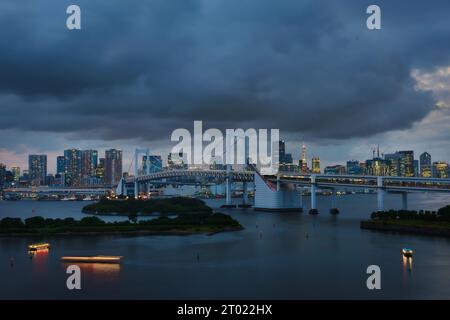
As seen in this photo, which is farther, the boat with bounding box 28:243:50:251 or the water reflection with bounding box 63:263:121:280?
the boat with bounding box 28:243:50:251

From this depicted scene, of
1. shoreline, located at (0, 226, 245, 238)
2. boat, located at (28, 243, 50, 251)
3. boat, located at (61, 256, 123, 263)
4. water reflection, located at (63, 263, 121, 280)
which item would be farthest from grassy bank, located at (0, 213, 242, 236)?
water reflection, located at (63, 263, 121, 280)

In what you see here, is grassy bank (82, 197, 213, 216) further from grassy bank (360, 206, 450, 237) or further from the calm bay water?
the calm bay water

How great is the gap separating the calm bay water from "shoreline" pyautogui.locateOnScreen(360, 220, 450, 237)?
98 centimetres

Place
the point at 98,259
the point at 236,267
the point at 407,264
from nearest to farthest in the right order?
the point at 236,267, the point at 407,264, the point at 98,259

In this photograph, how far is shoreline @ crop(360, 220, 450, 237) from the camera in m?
21.0

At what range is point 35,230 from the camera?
75.0 feet

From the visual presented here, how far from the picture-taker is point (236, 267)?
1463cm

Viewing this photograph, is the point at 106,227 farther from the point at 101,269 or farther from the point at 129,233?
the point at 101,269

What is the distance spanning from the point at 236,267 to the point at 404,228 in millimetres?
11228

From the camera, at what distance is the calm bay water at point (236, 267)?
38.6ft

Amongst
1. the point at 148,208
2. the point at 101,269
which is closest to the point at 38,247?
the point at 101,269

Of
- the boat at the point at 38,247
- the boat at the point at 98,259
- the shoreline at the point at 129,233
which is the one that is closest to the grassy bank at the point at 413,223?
the shoreline at the point at 129,233
